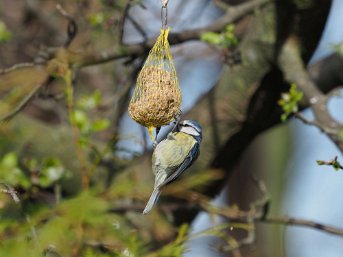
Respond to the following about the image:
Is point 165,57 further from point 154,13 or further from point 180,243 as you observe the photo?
point 154,13

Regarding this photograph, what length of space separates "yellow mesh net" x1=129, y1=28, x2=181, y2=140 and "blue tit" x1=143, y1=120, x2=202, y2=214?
3.4 inches

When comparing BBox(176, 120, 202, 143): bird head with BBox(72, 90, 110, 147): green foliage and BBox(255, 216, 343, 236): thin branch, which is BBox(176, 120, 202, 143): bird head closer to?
BBox(255, 216, 343, 236): thin branch

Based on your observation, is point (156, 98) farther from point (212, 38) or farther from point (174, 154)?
point (212, 38)

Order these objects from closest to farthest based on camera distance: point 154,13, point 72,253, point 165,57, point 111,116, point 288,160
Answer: point 72,253
point 165,57
point 111,116
point 154,13
point 288,160

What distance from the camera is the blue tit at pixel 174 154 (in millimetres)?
3016

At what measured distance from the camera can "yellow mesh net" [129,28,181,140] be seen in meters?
2.96

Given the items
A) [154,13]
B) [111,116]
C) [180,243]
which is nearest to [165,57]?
[180,243]

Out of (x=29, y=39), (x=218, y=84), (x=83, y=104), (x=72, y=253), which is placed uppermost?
(x=29, y=39)

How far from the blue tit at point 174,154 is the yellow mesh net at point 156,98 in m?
0.09

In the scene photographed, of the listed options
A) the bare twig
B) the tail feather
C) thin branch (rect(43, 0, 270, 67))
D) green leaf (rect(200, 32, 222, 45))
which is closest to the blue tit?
the tail feather

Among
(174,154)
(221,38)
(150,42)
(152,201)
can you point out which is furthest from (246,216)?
(152,201)

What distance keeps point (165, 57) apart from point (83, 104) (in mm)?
1213

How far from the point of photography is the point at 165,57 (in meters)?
3.31

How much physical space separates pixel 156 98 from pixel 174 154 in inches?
9.3
